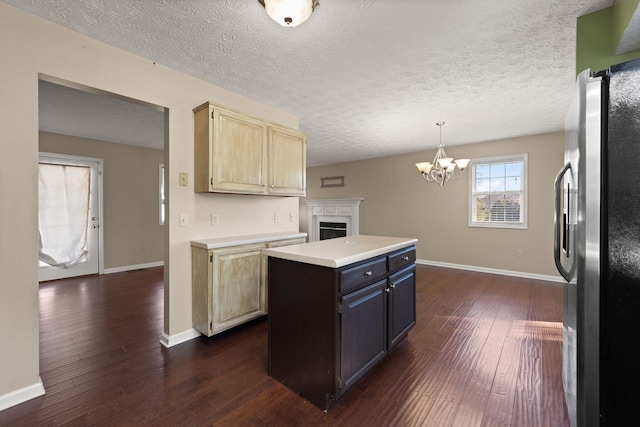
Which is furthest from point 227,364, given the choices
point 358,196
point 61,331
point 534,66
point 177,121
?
point 358,196

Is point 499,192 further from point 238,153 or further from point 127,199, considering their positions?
point 127,199

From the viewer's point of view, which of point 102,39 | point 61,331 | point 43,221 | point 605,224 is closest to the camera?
point 605,224

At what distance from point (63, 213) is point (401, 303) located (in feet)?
18.3

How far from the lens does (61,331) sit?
104 inches

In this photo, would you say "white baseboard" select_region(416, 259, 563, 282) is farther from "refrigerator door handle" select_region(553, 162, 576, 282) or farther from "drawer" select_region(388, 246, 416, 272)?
"refrigerator door handle" select_region(553, 162, 576, 282)

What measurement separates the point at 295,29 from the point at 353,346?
217cm

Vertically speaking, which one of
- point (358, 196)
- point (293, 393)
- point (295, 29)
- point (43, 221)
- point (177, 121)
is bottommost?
point (293, 393)

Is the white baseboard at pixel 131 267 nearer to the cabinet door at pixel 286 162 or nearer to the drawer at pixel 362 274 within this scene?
the cabinet door at pixel 286 162

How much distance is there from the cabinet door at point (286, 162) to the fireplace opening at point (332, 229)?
3.87 m

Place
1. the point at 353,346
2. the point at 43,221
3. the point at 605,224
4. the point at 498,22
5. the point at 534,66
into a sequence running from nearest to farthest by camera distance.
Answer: the point at 605,224 < the point at 353,346 < the point at 498,22 < the point at 534,66 < the point at 43,221

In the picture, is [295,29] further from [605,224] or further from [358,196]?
[358,196]

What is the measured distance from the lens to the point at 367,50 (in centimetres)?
214

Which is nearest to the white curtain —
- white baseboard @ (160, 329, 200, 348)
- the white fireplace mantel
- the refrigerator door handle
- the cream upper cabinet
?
white baseboard @ (160, 329, 200, 348)

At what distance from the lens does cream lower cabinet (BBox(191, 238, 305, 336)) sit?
2.37 metres
